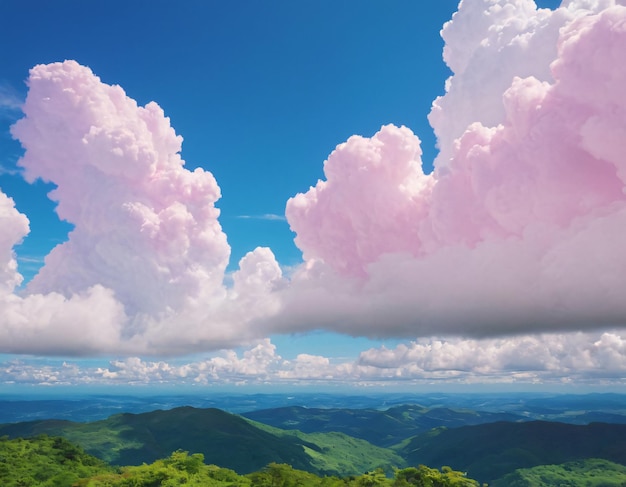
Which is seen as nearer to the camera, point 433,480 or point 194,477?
point 433,480

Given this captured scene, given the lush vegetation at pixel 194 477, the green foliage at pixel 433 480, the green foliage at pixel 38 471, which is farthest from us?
the green foliage at pixel 38 471

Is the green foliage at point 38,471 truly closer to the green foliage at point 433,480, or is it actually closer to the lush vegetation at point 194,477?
the lush vegetation at point 194,477

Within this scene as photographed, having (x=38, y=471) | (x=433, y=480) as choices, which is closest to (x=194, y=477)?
(x=433, y=480)

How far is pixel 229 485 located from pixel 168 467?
1648 cm

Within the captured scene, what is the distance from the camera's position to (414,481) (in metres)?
107

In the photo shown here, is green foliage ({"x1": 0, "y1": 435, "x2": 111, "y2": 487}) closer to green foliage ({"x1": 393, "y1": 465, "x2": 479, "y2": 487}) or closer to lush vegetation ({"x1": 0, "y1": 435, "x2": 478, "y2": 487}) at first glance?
lush vegetation ({"x1": 0, "y1": 435, "x2": 478, "y2": 487})

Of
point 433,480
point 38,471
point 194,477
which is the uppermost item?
point 433,480

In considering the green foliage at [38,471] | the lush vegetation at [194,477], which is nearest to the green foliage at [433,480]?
the lush vegetation at [194,477]

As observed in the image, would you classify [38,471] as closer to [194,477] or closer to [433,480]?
[194,477]

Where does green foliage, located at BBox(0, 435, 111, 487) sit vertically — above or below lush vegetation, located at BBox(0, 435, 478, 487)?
below

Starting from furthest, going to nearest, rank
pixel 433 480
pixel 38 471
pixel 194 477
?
pixel 38 471 → pixel 194 477 → pixel 433 480

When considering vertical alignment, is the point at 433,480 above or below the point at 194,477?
above

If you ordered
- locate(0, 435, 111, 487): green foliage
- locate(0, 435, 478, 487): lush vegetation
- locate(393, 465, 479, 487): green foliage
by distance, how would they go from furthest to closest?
locate(0, 435, 111, 487): green foliage, locate(0, 435, 478, 487): lush vegetation, locate(393, 465, 479, 487): green foliage

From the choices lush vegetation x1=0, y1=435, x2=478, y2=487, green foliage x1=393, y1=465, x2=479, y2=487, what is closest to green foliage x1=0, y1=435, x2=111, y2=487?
lush vegetation x1=0, y1=435, x2=478, y2=487
